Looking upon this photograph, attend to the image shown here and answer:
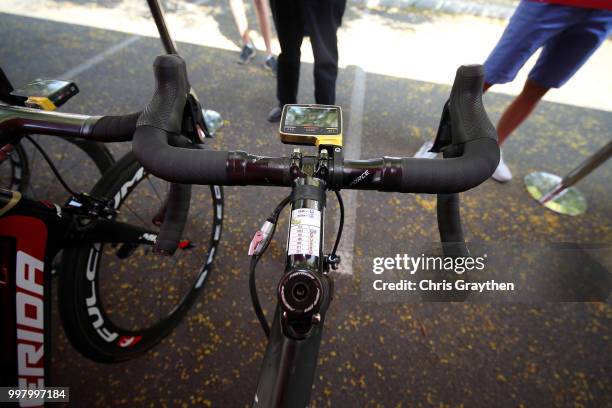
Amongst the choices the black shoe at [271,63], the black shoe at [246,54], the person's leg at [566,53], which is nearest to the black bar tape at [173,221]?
the person's leg at [566,53]

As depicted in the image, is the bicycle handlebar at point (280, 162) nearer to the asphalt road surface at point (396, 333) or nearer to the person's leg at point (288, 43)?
the asphalt road surface at point (396, 333)

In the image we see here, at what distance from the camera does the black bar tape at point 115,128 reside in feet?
2.54

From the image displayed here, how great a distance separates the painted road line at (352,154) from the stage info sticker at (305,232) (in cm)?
143

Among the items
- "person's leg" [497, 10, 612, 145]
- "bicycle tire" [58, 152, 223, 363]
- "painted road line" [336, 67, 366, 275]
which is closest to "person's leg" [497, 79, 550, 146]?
"person's leg" [497, 10, 612, 145]

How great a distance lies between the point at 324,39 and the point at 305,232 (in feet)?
6.96

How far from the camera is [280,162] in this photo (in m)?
0.68

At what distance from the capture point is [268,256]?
6.47 feet

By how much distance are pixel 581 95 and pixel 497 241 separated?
279 centimetres

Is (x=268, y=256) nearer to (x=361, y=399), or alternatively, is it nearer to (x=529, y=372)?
(x=361, y=399)

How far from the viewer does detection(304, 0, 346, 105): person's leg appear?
83.7 inches

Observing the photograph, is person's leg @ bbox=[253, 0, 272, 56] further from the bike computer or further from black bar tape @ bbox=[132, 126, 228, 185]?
black bar tape @ bbox=[132, 126, 228, 185]

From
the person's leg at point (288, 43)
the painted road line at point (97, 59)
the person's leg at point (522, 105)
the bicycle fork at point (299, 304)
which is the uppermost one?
the painted road line at point (97, 59)

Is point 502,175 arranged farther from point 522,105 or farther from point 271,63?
point 271,63

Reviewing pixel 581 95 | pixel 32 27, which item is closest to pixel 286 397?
pixel 581 95
